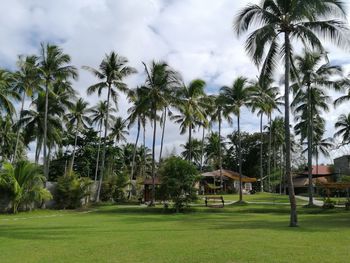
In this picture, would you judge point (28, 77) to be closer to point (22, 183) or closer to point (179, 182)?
point (22, 183)

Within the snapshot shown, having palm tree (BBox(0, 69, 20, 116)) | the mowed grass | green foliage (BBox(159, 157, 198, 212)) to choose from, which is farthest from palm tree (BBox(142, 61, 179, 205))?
the mowed grass

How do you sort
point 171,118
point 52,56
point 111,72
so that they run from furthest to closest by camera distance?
1. point 171,118
2. point 111,72
3. point 52,56

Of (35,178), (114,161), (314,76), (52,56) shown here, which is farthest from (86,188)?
(114,161)

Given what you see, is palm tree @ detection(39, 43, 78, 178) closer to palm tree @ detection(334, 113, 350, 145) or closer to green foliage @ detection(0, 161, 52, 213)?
green foliage @ detection(0, 161, 52, 213)

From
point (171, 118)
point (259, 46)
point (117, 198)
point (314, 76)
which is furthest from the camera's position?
point (171, 118)

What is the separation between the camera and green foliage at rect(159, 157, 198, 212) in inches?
1233

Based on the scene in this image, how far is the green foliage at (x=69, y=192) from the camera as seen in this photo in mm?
35000

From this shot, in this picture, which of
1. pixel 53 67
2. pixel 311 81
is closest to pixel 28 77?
pixel 53 67

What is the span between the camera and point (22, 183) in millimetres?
30688

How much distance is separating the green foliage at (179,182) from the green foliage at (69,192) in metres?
8.19

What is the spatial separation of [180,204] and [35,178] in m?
11.0

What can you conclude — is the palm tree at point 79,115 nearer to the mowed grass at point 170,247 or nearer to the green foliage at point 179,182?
the green foliage at point 179,182

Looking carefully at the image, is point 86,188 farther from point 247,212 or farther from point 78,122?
point 78,122

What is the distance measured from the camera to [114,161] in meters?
67.8
